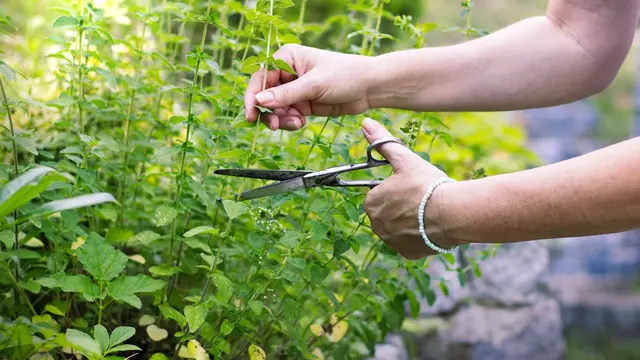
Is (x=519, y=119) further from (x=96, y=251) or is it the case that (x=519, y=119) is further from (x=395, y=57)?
(x=96, y=251)

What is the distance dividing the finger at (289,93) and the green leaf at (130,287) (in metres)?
0.39

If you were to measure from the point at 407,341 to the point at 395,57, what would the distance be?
1435 mm

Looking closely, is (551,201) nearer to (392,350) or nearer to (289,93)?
(289,93)

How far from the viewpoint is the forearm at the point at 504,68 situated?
1618mm

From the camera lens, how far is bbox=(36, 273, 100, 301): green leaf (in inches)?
50.3

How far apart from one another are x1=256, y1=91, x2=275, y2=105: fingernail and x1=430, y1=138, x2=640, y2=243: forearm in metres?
0.37

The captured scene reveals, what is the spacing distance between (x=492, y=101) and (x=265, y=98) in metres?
0.57

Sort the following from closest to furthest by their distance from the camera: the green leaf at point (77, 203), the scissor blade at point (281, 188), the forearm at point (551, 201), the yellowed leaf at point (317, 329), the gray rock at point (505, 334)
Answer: the green leaf at point (77, 203) → the forearm at point (551, 201) → the scissor blade at point (281, 188) → the yellowed leaf at point (317, 329) → the gray rock at point (505, 334)

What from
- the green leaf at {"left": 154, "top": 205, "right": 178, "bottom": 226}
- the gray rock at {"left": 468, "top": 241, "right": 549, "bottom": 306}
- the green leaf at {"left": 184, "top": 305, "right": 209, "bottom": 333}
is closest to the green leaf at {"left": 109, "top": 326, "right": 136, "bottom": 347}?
the green leaf at {"left": 184, "top": 305, "right": 209, "bottom": 333}

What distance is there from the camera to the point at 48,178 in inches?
38.0

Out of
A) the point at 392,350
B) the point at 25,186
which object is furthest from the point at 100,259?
the point at 392,350

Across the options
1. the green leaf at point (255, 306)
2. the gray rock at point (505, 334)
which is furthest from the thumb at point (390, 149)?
the gray rock at point (505, 334)

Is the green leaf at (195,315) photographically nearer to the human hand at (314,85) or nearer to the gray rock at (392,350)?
the human hand at (314,85)

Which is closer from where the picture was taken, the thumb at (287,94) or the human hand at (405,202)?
the human hand at (405,202)
